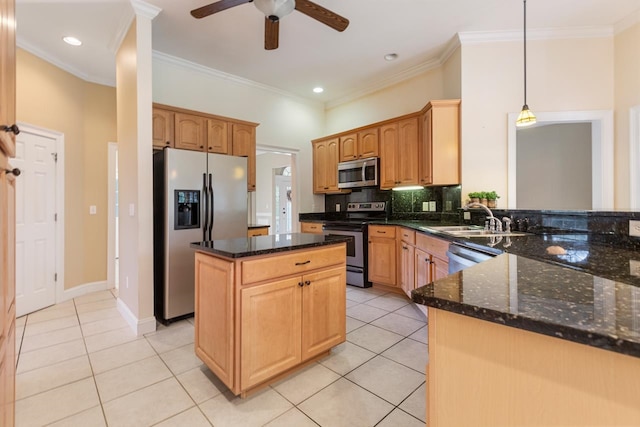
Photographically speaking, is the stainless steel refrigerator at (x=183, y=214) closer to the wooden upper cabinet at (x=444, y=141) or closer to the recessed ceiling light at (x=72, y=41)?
the recessed ceiling light at (x=72, y=41)

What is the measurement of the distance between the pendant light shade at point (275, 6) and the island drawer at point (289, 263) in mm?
1839

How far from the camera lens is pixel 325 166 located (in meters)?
4.92

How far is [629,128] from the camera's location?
2.73m

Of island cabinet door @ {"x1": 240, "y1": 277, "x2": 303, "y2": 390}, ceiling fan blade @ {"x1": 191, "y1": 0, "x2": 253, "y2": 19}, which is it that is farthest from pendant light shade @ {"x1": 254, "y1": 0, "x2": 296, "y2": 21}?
island cabinet door @ {"x1": 240, "y1": 277, "x2": 303, "y2": 390}

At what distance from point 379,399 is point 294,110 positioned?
4.44 m

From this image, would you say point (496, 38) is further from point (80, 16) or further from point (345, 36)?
point (80, 16)

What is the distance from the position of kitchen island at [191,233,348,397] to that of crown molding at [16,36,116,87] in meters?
3.32

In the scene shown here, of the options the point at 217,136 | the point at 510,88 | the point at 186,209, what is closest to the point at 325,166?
the point at 217,136

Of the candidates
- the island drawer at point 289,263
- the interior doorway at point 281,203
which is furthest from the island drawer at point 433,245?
the interior doorway at point 281,203

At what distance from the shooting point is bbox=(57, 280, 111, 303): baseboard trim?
354 centimetres

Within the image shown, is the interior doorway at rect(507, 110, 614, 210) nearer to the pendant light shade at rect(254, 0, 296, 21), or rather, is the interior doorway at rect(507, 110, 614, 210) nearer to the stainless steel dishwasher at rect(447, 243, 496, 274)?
the stainless steel dishwasher at rect(447, 243, 496, 274)

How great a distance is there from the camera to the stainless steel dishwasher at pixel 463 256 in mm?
1860

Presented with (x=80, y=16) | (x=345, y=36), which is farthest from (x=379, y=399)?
(x=80, y=16)

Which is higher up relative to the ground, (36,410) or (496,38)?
(496,38)
